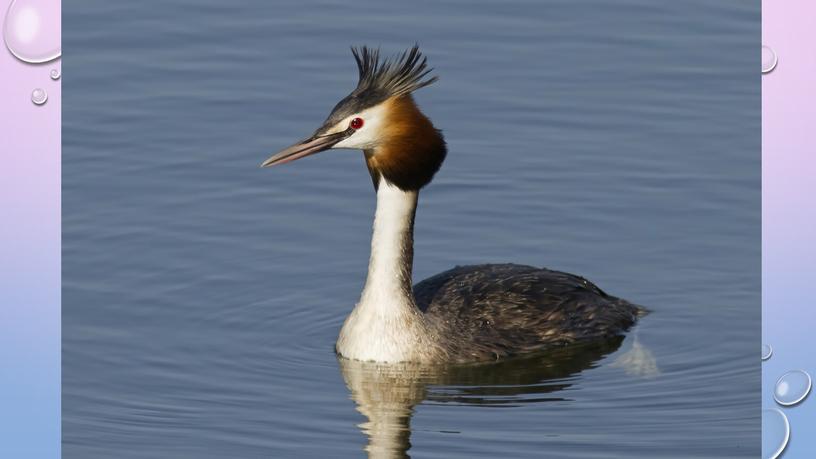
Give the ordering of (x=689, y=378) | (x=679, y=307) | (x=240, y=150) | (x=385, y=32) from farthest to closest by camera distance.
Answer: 1. (x=385, y=32)
2. (x=240, y=150)
3. (x=679, y=307)
4. (x=689, y=378)

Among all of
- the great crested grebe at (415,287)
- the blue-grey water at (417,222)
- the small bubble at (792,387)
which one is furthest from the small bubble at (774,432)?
the great crested grebe at (415,287)

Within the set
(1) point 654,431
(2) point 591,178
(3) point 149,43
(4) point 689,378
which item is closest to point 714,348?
(4) point 689,378

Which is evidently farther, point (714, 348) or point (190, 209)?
point (190, 209)

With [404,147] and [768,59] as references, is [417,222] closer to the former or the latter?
[404,147]

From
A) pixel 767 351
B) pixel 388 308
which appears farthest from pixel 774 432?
pixel 388 308

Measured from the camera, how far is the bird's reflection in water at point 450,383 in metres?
11.0

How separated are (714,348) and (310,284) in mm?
3004

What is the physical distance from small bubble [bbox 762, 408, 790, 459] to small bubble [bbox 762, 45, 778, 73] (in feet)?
4.28

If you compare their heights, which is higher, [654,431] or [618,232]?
[618,232]

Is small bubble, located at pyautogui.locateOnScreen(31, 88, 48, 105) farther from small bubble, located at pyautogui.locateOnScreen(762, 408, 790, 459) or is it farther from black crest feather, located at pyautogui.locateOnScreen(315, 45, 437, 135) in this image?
black crest feather, located at pyautogui.locateOnScreen(315, 45, 437, 135)

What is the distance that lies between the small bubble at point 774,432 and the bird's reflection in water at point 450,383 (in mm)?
3934

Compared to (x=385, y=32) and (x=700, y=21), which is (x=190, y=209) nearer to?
(x=385, y=32)

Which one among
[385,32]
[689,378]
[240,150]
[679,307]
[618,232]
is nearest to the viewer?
[689,378]

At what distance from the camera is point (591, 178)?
14539mm
